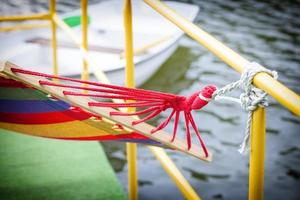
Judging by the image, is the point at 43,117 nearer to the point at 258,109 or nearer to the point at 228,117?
the point at 258,109

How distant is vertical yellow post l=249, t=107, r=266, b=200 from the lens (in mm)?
812

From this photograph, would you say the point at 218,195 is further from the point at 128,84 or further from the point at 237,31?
the point at 237,31

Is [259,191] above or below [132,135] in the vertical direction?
below

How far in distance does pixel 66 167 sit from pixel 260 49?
4.45m

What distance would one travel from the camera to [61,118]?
1315 millimetres

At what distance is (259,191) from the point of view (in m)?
0.87

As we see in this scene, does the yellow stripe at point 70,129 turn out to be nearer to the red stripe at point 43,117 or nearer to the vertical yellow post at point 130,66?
the red stripe at point 43,117

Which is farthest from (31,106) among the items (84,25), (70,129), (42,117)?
(84,25)

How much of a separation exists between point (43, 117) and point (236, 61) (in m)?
0.78

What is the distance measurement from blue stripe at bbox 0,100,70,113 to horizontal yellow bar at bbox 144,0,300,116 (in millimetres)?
454

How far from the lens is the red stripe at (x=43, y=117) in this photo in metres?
1.25

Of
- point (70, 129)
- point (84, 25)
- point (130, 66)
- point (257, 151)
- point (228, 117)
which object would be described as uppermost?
point (228, 117)

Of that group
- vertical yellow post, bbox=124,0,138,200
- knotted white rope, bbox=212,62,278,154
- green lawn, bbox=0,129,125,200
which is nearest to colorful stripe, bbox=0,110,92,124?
vertical yellow post, bbox=124,0,138,200

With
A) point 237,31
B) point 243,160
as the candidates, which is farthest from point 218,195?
point 237,31
